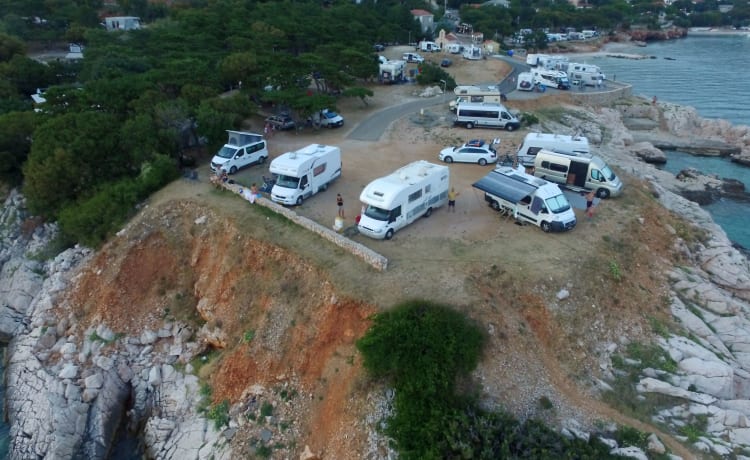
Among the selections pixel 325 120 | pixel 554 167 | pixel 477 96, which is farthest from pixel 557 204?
pixel 477 96

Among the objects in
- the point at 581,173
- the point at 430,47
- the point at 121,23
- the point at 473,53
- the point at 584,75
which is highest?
the point at 121,23

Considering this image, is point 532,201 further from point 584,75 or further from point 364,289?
point 584,75

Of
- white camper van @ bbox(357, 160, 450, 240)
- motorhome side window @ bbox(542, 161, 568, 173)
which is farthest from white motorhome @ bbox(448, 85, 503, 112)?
white camper van @ bbox(357, 160, 450, 240)

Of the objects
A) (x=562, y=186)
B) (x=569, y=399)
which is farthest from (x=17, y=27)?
(x=569, y=399)

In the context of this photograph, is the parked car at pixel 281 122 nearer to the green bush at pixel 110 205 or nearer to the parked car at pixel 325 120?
the parked car at pixel 325 120

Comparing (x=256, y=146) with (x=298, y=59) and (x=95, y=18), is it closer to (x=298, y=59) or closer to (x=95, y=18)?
(x=298, y=59)

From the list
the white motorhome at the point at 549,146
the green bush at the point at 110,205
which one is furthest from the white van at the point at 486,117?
the green bush at the point at 110,205
